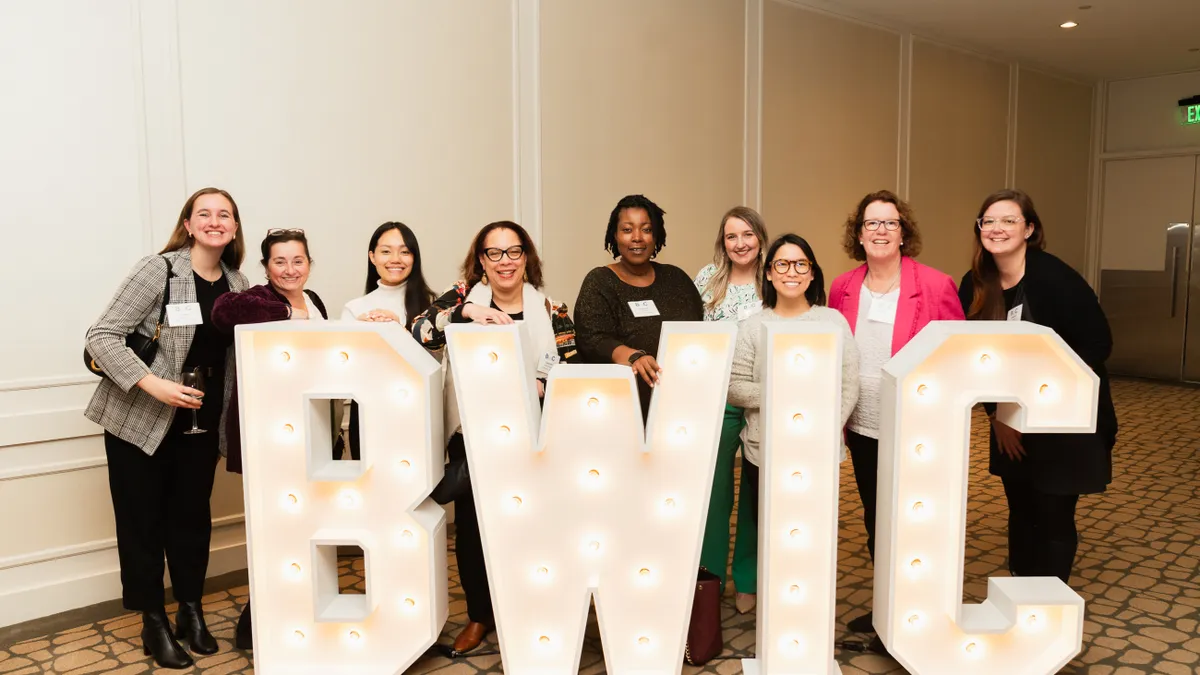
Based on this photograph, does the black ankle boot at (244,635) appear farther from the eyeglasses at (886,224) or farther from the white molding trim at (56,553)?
the eyeglasses at (886,224)

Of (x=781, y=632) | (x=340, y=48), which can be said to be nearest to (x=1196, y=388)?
(x=781, y=632)

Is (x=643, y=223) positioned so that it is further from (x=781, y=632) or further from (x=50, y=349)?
(x=50, y=349)

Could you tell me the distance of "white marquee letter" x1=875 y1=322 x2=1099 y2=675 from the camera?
2213mm

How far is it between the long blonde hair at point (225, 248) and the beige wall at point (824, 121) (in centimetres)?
352

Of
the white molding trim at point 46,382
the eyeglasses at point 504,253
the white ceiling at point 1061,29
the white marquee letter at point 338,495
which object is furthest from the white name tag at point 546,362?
the white ceiling at point 1061,29

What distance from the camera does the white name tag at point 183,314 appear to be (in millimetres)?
2572

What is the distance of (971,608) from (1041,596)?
19 centimetres

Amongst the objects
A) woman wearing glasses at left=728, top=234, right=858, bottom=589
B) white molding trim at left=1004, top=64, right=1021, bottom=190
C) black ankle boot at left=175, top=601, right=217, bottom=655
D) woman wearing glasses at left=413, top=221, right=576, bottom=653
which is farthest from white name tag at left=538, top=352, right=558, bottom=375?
white molding trim at left=1004, top=64, right=1021, bottom=190

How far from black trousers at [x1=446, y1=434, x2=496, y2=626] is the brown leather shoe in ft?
0.07

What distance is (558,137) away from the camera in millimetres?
4293

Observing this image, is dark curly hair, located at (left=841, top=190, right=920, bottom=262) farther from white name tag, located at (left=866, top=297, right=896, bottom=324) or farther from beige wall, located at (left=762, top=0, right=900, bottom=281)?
beige wall, located at (left=762, top=0, right=900, bottom=281)

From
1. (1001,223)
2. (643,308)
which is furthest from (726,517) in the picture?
(1001,223)

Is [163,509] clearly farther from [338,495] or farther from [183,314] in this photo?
[338,495]

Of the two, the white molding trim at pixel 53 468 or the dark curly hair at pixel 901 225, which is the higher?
the dark curly hair at pixel 901 225
